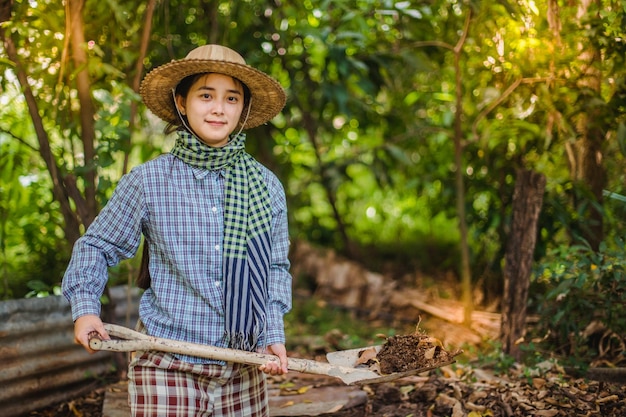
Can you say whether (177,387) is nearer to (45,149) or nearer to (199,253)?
(199,253)

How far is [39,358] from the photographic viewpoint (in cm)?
317

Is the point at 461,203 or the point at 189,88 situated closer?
the point at 189,88

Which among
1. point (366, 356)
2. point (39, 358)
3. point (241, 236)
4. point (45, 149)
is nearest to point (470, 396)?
point (366, 356)

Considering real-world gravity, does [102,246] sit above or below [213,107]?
below

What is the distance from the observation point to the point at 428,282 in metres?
5.59

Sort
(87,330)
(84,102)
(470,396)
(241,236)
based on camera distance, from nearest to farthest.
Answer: (87,330), (241,236), (470,396), (84,102)

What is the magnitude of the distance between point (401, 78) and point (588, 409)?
106 inches

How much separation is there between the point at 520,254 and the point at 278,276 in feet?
5.66

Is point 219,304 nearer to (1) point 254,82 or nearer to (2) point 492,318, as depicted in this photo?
(1) point 254,82

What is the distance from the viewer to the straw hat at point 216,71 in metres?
2.38

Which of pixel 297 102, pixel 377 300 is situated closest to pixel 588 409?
pixel 377 300

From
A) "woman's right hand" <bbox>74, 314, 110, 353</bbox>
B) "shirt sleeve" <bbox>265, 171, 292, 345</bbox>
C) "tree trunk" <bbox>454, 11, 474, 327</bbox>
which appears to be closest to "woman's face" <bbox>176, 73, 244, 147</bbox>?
"shirt sleeve" <bbox>265, 171, 292, 345</bbox>

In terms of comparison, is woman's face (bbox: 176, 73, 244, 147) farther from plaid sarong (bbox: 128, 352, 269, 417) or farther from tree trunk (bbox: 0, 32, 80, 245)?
tree trunk (bbox: 0, 32, 80, 245)

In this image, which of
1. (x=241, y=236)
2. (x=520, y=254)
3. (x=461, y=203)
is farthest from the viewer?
(x=461, y=203)
